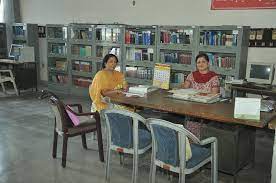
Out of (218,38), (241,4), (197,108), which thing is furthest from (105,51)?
(197,108)

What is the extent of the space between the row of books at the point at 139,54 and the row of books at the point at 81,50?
1.15 m

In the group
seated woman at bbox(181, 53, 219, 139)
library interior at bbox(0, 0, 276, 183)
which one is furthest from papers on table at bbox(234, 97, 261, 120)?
seated woman at bbox(181, 53, 219, 139)

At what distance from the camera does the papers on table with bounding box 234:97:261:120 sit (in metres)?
2.91

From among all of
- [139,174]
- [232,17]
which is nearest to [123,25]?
[232,17]

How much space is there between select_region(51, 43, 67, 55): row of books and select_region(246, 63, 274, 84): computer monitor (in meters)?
4.73

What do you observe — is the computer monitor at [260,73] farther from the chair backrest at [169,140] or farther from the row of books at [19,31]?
the row of books at [19,31]

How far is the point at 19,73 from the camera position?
27.6 ft

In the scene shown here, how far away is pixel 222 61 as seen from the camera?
18.9 feet

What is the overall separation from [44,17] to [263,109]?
7506mm

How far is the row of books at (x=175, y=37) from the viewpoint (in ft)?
20.3

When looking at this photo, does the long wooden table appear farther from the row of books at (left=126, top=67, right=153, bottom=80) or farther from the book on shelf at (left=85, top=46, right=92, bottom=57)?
the book on shelf at (left=85, top=46, right=92, bottom=57)

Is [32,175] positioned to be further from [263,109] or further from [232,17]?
[232,17]

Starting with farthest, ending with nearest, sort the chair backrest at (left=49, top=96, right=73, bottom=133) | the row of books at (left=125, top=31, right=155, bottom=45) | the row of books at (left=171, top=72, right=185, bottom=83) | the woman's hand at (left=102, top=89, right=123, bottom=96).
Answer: the row of books at (left=125, top=31, right=155, bottom=45) < the row of books at (left=171, top=72, right=185, bottom=83) < the woman's hand at (left=102, top=89, right=123, bottom=96) < the chair backrest at (left=49, top=96, right=73, bottom=133)

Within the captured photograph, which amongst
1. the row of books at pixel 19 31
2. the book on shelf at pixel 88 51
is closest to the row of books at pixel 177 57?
the book on shelf at pixel 88 51
